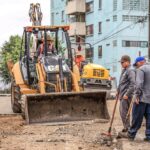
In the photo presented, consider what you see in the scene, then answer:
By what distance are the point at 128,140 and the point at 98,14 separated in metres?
40.7

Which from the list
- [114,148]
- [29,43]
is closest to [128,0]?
[29,43]

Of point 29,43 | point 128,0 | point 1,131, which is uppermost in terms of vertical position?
point 128,0

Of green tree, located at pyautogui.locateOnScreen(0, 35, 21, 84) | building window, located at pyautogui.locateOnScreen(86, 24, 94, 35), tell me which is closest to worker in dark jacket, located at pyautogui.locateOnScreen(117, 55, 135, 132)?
green tree, located at pyautogui.locateOnScreen(0, 35, 21, 84)

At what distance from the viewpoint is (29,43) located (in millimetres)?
17812

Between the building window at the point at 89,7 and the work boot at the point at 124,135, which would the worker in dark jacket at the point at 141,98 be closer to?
the work boot at the point at 124,135

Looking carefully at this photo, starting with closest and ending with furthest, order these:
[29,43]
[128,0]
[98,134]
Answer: [98,134] → [29,43] → [128,0]

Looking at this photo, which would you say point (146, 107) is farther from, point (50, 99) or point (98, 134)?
point (50, 99)

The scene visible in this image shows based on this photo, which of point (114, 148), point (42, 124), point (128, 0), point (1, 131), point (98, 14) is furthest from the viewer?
point (98, 14)

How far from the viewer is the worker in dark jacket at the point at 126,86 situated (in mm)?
12477

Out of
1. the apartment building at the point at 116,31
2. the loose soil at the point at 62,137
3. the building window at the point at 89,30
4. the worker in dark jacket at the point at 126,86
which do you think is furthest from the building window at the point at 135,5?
the worker in dark jacket at the point at 126,86

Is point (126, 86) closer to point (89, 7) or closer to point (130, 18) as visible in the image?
point (130, 18)

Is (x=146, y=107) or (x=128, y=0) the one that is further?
(x=128, y=0)

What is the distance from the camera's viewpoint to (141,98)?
38.7 feet

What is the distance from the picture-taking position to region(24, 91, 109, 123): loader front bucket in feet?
50.2
